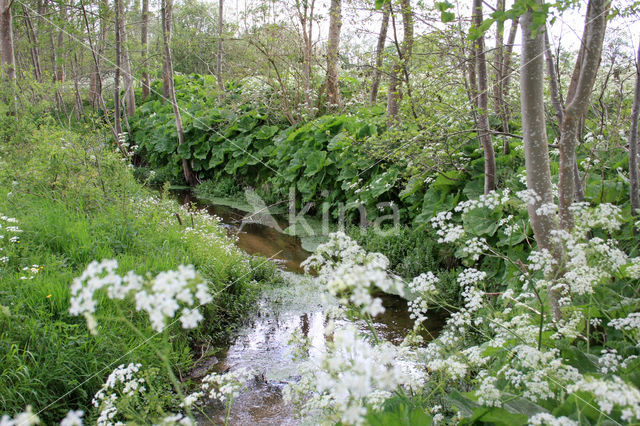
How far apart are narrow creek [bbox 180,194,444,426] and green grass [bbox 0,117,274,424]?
218 millimetres

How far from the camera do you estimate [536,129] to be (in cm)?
210

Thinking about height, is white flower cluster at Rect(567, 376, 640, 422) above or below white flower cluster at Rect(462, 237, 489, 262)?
below

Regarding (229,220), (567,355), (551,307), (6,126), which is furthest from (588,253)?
(6,126)

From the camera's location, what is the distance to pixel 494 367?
2264 mm

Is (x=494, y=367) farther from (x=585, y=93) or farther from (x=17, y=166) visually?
(x=17, y=166)

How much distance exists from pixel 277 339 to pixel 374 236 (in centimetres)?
208

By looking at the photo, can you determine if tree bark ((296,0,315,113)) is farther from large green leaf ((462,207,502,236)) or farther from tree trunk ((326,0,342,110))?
large green leaf ((462,207,502,236))

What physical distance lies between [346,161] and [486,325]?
377 centimetres

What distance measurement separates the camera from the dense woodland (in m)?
1.62

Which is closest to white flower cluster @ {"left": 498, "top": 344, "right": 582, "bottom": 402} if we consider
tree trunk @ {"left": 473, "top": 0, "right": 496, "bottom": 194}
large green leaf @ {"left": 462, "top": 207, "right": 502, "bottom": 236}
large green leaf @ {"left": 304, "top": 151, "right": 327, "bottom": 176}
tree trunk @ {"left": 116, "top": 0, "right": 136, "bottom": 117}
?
tree trunk @ {"left": 473, "top": 0, "right": 496, "bottom": 194}

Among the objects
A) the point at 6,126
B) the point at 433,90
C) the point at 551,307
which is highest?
the point at 433,90

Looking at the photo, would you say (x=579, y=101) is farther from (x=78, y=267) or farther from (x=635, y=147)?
(x=78, y=267)

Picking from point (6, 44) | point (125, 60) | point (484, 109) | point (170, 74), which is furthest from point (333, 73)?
point (6, 44)

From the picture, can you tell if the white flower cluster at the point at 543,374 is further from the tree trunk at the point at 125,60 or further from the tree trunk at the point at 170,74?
the tree trunk at the point at 170,74
